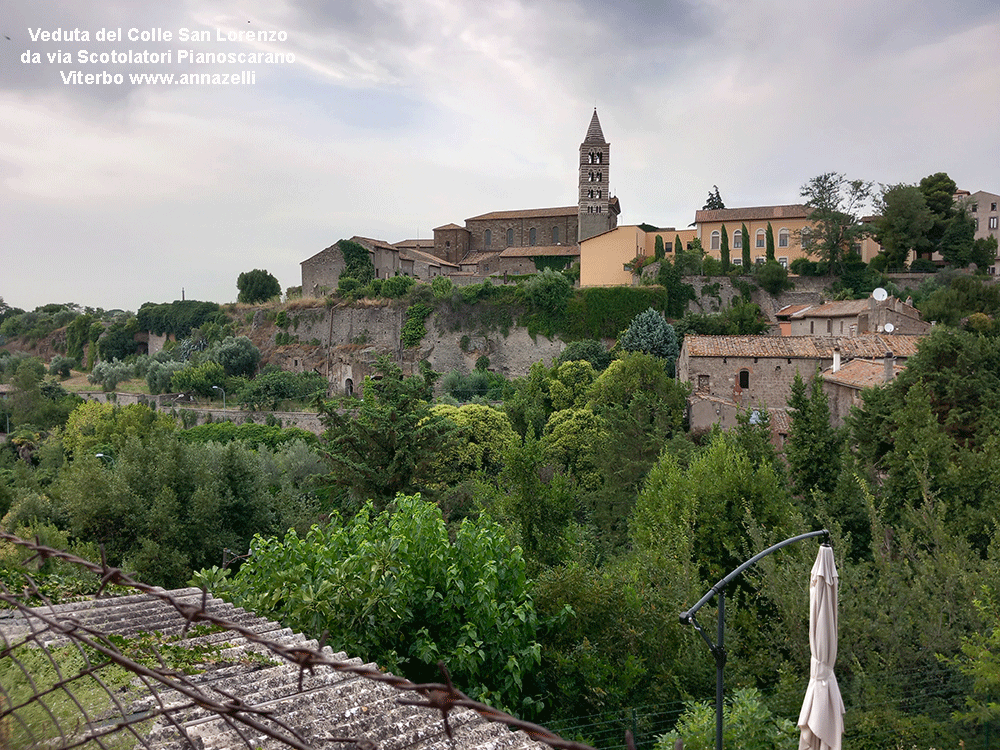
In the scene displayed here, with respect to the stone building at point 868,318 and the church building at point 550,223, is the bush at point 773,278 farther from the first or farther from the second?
the church building at point 550,223

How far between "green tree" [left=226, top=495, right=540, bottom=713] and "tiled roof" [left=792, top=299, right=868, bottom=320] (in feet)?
89.0

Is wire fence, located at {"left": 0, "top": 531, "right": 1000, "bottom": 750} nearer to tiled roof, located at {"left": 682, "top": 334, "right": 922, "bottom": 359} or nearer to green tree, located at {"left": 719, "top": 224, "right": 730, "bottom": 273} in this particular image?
tiled roof, located at {"left": 682, "top": 334, "right": 922, "bottom": 359}

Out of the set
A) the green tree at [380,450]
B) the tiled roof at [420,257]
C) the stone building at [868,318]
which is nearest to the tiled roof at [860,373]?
the stone building at [868,318]

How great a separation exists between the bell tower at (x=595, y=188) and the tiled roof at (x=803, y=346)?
27047 millimetres

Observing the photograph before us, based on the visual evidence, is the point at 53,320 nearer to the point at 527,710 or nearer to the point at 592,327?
the point at 592,327

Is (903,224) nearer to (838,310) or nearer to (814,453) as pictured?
(838,310)

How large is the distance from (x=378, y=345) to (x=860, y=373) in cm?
2989

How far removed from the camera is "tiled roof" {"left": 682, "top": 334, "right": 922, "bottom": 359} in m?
25.3

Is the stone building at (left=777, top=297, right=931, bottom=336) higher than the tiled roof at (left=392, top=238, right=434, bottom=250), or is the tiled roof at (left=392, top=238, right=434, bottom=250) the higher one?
the tiled roof at (left=392, top=238, right=434, bottom=250)

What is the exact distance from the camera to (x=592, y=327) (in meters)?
42.1

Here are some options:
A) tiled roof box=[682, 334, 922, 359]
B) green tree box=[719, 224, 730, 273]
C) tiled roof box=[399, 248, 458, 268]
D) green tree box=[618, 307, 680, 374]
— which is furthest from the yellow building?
tiled roof box=[682, 334, 922, 359]

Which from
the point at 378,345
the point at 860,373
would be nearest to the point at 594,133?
the point at 378,345

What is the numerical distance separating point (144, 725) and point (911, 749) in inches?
323

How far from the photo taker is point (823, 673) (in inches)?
234
